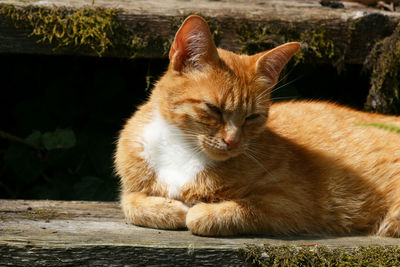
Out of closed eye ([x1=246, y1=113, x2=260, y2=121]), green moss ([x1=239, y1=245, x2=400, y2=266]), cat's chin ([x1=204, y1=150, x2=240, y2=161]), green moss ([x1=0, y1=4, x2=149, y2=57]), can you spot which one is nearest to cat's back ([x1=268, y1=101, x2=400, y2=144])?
closed eye ([x1=246, y1=113, x2=260, y2=121])

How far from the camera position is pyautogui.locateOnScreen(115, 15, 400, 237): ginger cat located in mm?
2543

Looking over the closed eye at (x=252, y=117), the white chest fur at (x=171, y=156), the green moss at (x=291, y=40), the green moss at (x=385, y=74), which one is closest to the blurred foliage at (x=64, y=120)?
the green moss at (x=291, y=40)

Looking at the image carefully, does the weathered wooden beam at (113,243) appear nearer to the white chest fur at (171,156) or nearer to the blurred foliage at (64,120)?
the white chest fur at (171,156)

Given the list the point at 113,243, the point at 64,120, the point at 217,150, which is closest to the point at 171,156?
the point at 217,150

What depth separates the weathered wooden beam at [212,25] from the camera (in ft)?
11.2

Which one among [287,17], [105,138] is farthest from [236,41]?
[105,138]

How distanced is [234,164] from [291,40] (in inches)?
55.4

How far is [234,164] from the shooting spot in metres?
2.67

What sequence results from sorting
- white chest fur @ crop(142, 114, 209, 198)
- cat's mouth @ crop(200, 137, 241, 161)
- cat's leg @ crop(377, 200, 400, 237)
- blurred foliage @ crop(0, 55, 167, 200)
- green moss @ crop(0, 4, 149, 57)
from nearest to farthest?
cat's mouth @ crop(200, 137, 241, 161) → white chest fur @ crop(142, 114, 209, 198) → cat's leg @ crop(377, 200, 400, 237) → green moss @ crop(0, 4, 149, 57) → blurred foliage @ crop(0, 55, 167, 200)

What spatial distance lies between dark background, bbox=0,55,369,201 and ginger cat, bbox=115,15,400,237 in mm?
1000

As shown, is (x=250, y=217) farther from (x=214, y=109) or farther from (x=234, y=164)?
(x=214, y=109)

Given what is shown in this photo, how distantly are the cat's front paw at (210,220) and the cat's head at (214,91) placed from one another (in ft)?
0.93

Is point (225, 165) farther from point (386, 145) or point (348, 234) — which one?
point (386, 145)

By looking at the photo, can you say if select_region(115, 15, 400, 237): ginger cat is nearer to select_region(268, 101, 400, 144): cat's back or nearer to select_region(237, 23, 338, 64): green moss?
select_region(268, 101, 400, 144): cat's back
